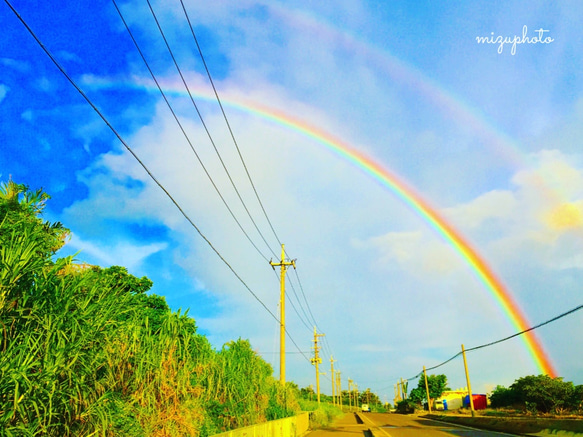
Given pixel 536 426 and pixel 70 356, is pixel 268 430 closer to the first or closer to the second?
pixel 70 356

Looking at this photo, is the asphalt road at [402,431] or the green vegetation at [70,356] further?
the asphalt road at [402,431]

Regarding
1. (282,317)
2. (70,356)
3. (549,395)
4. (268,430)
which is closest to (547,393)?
A: (549,395)

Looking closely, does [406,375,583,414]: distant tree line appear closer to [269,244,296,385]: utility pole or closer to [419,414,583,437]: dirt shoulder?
[419,414,583,437]: dirt shoulder

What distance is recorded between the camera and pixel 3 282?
14.1 ft

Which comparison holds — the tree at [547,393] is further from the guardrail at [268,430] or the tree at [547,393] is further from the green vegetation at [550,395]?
the guardrail at [268,430]

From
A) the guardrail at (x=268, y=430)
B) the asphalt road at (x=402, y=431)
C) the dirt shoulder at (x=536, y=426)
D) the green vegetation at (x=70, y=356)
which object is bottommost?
the asphalt road at (x=402, y=431)

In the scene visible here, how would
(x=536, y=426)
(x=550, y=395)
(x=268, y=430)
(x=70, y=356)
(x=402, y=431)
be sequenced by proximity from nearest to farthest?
(x=70, y=356) → (x=268, y=430) → (x=536, y=426) → (x=402, y=431) → (x=550, y=395)

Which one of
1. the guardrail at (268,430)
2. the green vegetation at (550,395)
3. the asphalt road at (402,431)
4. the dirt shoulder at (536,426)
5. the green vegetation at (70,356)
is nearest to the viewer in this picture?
the green vegetation at (70,356)

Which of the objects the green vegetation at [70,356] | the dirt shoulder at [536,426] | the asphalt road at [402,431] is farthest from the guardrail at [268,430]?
the dirt shoulder at [536,426]

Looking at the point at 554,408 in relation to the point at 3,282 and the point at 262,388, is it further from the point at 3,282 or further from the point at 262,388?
the point at 3,282

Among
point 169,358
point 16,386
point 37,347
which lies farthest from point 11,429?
point 169,358

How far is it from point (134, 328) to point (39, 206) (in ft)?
16.4

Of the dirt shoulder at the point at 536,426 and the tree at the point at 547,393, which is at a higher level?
the tree at the point at 547,393

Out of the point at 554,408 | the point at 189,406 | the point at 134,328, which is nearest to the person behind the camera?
the point at 134,328
